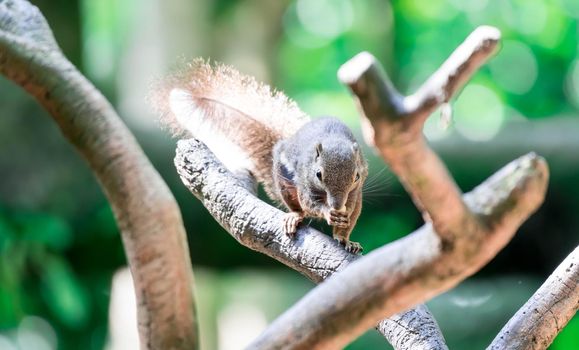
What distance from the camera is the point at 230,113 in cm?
200

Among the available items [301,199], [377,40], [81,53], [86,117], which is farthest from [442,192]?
[377,40]

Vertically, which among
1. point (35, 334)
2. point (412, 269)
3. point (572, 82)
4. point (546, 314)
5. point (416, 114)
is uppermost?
point (416, 114)

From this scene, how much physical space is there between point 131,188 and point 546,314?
2.36 ft

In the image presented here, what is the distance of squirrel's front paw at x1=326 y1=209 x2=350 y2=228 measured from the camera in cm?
183

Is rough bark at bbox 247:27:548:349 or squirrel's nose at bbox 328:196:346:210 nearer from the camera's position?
rough bark at bbox 247:27:548:349

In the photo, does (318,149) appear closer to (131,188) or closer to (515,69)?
(131,188)

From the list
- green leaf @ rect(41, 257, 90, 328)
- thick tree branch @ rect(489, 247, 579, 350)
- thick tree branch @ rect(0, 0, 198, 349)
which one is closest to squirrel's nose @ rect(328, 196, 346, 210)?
thick tree branch @ rect(489, 247, 579, 350)

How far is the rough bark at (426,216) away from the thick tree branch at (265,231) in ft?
1.90

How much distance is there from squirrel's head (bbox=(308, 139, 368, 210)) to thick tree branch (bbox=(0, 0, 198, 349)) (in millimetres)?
1032

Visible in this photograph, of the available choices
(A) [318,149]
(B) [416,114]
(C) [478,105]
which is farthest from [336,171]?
(C) [478,105]

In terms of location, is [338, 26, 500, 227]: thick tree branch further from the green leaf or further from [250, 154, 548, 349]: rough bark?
the green leaf

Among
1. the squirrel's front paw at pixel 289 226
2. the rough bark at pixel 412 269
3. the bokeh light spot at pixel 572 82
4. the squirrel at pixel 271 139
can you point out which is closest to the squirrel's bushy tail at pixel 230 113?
the squirrel at pixel 271 139

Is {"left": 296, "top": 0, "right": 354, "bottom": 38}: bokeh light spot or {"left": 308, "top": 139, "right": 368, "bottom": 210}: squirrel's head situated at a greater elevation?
{"left": 296, "top": 0, "right": 354, "bottom": 38}: bokeh light spot

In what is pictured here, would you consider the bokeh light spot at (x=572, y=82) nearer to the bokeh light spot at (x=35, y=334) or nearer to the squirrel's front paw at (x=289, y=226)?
the bokeh light spot at (x=35, y=334)
